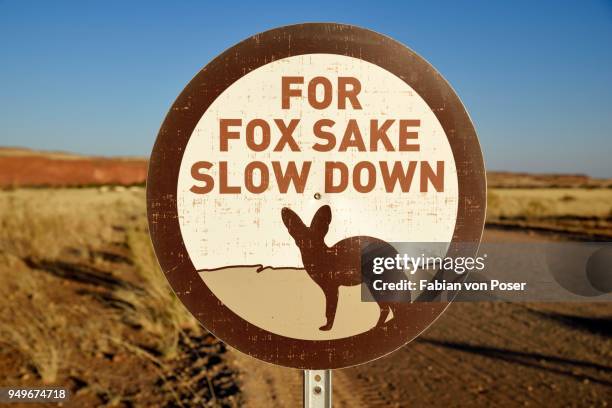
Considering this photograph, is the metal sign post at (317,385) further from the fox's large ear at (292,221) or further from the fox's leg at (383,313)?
the fox's large ear at (292,221)

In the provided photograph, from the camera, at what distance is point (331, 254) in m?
1.17

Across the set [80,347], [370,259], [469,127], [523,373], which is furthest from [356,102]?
[80,347]

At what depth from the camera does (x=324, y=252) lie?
1162 millimetres

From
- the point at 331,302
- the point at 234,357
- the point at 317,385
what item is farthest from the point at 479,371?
the point at 331,302

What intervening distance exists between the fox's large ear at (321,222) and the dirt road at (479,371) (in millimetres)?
2808

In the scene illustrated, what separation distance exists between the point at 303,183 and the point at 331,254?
193mm

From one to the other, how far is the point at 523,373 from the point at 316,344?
151 inches

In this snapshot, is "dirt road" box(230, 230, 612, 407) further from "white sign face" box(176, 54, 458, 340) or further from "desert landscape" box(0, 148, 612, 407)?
"white sign face" box(176, 54, 458, 340)

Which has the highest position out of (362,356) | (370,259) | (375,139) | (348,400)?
(375,139)

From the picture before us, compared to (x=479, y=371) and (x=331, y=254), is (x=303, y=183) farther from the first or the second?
(x=479, y=371)

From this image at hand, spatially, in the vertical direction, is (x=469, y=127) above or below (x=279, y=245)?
above

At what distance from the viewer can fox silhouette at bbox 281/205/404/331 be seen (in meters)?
1.16

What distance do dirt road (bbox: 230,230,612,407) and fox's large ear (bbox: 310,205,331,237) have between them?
2.81 metres

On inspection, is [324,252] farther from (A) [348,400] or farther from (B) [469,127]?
(A) [348,400]
